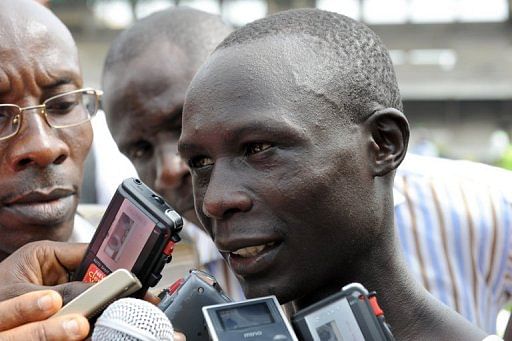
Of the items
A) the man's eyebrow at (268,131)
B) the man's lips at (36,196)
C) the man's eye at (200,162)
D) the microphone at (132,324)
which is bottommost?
the man's lips at (36,196)

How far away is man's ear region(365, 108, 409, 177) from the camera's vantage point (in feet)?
4.97

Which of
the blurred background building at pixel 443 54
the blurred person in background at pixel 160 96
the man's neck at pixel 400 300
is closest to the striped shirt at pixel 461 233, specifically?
the blurred person in background at pixel 160 96

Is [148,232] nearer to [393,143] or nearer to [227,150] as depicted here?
[227,150]

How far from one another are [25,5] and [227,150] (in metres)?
0.93

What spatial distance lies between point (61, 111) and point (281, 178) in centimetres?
87

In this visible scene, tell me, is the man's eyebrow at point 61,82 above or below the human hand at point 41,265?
above

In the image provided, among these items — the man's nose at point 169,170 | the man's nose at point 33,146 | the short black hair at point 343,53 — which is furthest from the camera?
the man's nose at point 169,170

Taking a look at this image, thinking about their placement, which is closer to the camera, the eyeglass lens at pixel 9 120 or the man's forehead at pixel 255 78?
the man's forehead at pixel 255 78

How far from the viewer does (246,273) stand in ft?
4.74

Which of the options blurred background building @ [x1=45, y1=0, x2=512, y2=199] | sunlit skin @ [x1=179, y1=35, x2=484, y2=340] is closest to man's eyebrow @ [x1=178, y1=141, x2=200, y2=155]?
sunlit skin @ [x1=179, y1=35, x2=484, y2=340]

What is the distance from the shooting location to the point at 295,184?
1425 millimetres

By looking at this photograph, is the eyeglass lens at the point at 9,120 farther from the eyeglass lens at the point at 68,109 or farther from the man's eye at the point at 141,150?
the man's eye at the point at 141,150

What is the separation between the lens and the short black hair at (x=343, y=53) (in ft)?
4.95

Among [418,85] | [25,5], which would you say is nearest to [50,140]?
[25,5]
